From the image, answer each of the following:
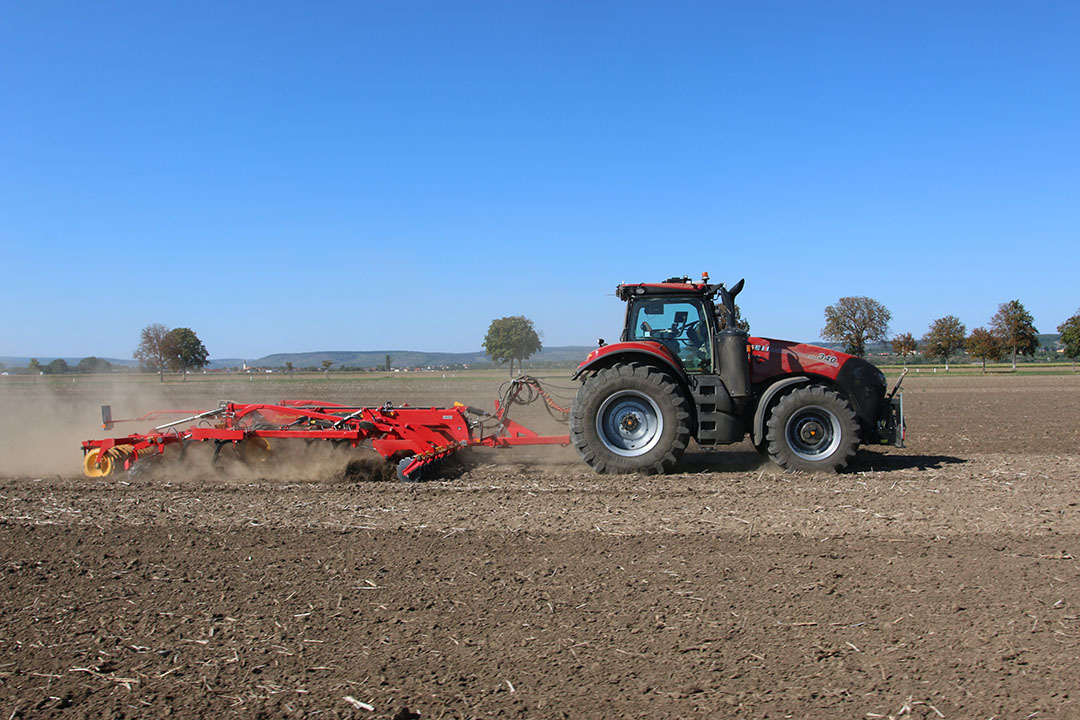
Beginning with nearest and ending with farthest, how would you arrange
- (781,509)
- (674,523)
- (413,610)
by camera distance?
(413,610)
(674,523)
(781,509)

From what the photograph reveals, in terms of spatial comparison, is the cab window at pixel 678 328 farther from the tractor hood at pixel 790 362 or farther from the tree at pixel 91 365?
the tree at pixel 91 365

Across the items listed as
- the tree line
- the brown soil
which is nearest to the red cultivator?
the brown soil

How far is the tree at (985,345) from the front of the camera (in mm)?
57375

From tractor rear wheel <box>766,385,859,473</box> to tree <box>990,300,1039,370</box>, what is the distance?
193ft

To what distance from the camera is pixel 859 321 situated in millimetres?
69750

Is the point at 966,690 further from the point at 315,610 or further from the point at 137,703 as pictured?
the point at 137,703

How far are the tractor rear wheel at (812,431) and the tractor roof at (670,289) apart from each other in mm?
1576

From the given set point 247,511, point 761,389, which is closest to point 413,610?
point 247,511

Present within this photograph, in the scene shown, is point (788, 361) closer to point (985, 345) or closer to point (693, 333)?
point (693, 333)

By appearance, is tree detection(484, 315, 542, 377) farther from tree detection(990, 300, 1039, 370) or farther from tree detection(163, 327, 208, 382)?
tree detection(990, 300, 1039, 370)

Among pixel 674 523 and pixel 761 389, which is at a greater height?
pixel 761 389

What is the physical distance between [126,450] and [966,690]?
9.21 m

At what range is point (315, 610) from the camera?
15.0 ft

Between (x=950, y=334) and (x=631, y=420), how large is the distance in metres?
63.8
